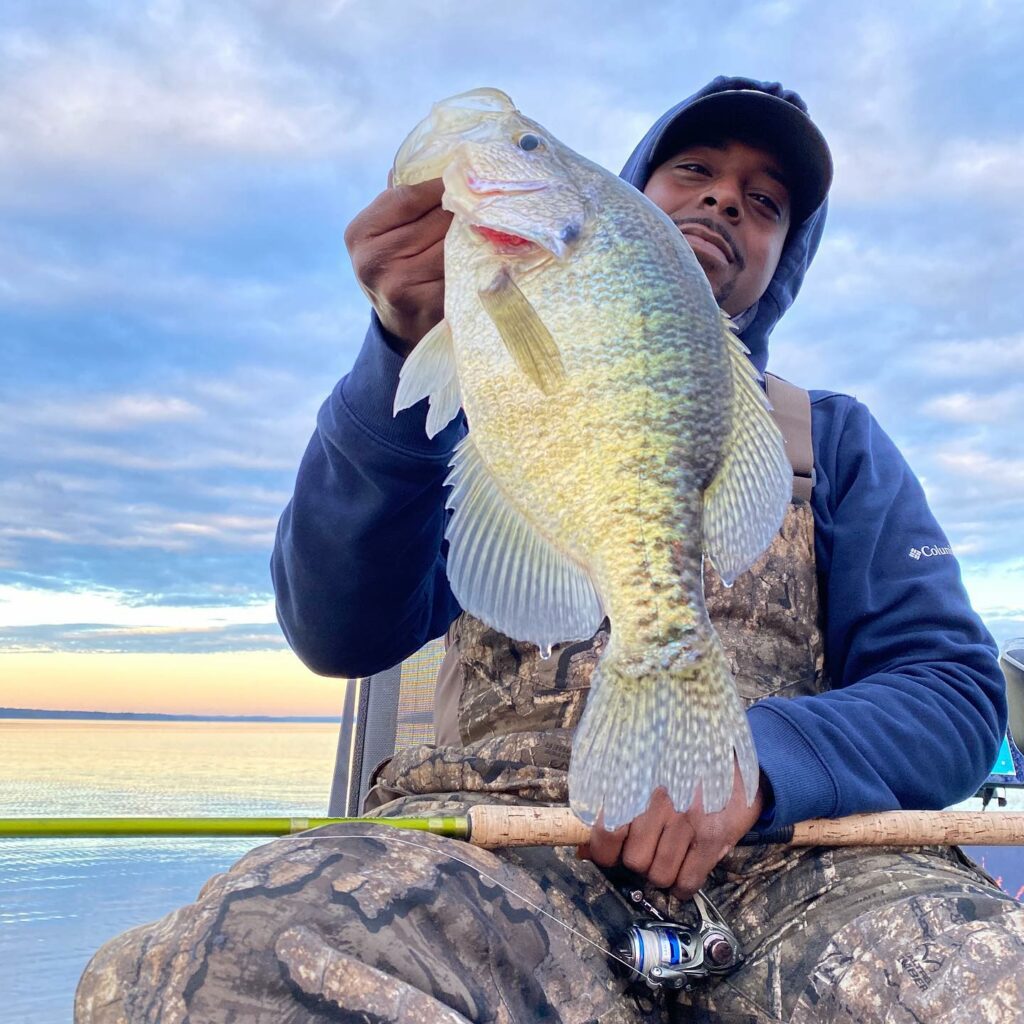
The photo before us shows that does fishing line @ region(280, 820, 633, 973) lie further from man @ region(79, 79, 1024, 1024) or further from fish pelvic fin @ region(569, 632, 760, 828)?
fish pelvic fin @ region(569, 632, 760, 828)

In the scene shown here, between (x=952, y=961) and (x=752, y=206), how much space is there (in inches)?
84.0

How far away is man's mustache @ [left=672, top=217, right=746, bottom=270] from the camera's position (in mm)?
2861

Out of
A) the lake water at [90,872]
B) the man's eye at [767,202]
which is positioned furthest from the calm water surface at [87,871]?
the man's eye at [767,202]

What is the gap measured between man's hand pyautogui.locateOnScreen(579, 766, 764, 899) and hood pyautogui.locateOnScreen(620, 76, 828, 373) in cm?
159

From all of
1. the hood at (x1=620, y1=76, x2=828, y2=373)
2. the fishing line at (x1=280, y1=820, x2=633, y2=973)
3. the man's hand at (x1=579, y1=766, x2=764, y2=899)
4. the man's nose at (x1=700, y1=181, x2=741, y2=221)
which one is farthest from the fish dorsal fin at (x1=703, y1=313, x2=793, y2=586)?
the hood at (x1=620, y1=76, x2=828, y2=373)

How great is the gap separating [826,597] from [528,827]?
46.7 inches

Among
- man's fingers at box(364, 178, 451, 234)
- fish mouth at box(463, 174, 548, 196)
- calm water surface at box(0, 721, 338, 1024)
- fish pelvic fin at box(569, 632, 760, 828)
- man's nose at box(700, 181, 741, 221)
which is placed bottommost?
calm water surface at box(0, 721, 338, 1024)

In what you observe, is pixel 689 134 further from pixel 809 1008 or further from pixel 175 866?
pixel 175 866

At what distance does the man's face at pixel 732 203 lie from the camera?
291 centimetres

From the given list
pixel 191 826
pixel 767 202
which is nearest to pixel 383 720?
pixel 191 826

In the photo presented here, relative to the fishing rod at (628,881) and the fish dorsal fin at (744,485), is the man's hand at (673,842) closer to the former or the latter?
the fishing rod at (628,881)

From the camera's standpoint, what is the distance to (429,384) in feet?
5.64

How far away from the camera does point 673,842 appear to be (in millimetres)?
1934

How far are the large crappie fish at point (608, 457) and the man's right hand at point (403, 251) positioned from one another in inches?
9.1
